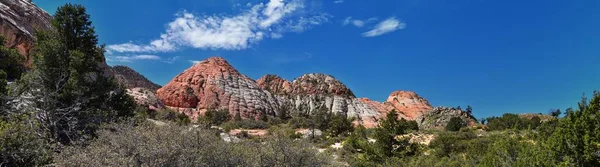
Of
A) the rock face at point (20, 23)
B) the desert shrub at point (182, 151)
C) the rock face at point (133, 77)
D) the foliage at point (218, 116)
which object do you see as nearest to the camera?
the desert shrub at point (182, 151)

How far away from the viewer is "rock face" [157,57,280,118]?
68.2 m

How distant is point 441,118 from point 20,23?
55.6 m

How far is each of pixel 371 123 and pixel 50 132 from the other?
57204mm

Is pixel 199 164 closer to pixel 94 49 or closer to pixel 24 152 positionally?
pixel 24 152

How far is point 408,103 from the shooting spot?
81438 millimetres

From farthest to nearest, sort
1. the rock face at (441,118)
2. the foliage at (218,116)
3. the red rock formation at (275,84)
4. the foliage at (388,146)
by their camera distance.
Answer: the red rock formation at (275,84)
the foliage at (218,116)
the rock face at (441,118)
the foliage at (388,146)

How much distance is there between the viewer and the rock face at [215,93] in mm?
68188

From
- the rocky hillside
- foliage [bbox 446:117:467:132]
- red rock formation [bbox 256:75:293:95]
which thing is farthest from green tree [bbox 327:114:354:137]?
red rock formation [bbox 256:75:293:95]

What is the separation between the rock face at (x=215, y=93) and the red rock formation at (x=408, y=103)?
26.5m

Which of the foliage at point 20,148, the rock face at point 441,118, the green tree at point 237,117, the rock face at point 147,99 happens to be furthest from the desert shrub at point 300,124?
the foliage at point 20,148

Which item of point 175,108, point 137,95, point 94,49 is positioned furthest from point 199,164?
point 175,108

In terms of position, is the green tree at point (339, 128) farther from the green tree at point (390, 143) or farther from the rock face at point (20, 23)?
the rock face at point (20, 23)

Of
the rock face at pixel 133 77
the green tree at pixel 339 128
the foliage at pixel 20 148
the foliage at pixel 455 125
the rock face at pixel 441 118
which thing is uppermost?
the rock face at pixel 133 77

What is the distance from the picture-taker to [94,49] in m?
23.5
